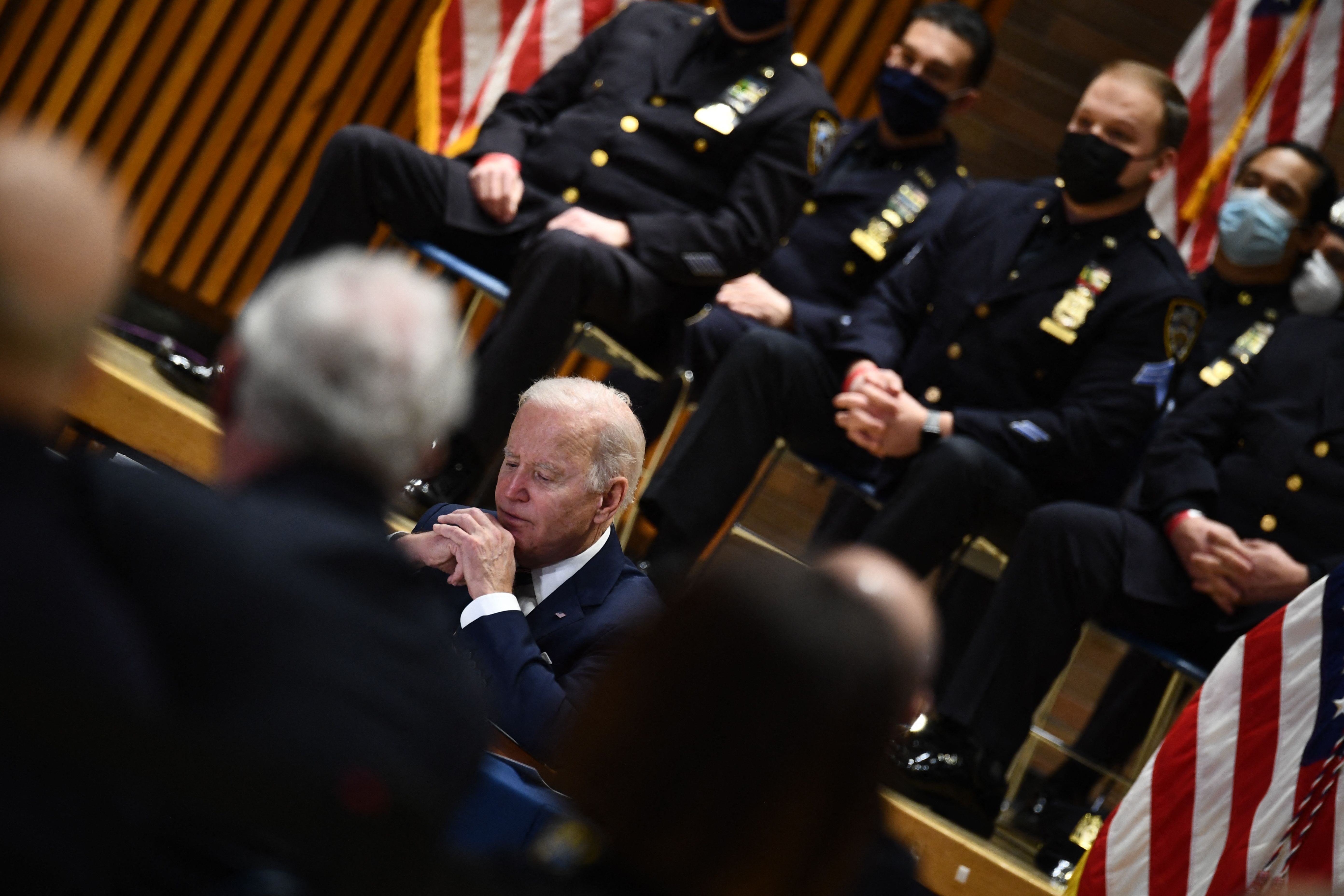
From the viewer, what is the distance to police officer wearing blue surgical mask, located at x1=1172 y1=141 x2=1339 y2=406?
3230 mm

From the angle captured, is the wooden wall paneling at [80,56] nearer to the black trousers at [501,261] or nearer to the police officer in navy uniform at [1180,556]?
the black trousers at [501,261]

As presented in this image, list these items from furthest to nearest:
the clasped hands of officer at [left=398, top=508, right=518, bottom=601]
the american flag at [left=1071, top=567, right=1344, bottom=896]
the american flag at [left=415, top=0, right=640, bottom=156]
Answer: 1. the american flag at [left=415, top=0, right=640, bottom=156]
2. the american flag at [left=1071, top=567, right=1344, bottom=896]
3. the clasped hands of officer at [left=398, top=508, right=518, bottom=601]

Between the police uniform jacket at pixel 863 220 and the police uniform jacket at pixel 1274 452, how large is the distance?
81 centimetres

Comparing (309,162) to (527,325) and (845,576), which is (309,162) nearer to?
(527,325)

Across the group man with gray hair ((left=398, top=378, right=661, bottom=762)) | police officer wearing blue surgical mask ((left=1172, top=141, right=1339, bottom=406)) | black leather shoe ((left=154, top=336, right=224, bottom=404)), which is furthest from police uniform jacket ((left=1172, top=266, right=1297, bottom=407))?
black leather shoe ((left=154, top=336, right=224, bottom=404))

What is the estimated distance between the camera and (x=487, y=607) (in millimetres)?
1963

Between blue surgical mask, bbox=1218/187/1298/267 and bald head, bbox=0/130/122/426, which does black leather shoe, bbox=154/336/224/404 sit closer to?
bald head, bbox=0/130/122/426

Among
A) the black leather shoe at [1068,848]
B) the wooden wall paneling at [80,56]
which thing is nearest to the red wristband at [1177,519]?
the black leather shoe at [1068,848]

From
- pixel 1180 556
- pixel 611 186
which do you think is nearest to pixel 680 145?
pixel 611 186

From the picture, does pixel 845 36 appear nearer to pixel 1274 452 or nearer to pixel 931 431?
pixel 931 431

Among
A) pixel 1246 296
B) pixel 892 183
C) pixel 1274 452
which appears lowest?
pixel 1274 452

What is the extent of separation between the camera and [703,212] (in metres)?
3.49

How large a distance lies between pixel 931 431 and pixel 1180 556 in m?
0.57

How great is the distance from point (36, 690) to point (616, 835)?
41 cm
